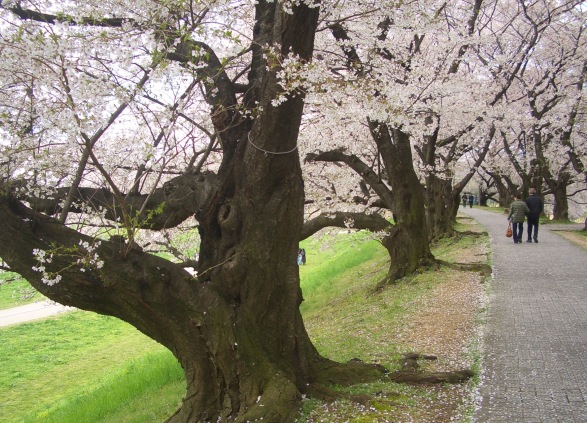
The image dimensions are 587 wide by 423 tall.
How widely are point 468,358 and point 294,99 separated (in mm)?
4010

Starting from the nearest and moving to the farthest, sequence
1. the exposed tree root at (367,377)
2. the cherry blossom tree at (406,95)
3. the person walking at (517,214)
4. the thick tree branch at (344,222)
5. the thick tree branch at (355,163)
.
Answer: the exposed tree root at (367,377), the cherry blossom tree at (406,95), the thick tree branch at (344,222), the thick tree branch at (355,163), the person walking at (517,214)

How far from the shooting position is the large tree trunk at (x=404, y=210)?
13250mm

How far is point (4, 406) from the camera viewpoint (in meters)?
14.1

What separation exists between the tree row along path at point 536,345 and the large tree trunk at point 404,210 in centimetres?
193

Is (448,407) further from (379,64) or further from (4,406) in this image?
(4,406)

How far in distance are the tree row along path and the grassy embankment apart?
0.82m

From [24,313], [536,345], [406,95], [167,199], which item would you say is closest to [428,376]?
[536,345]

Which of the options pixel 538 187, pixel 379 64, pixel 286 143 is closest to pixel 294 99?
pixel 286 143

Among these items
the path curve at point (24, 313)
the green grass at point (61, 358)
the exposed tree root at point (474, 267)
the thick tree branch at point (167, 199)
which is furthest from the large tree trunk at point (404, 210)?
the path curve at point (24, 313)

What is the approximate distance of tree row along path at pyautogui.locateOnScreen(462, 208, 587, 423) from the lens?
5.44 metres

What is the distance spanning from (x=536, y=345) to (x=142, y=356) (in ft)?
41.1

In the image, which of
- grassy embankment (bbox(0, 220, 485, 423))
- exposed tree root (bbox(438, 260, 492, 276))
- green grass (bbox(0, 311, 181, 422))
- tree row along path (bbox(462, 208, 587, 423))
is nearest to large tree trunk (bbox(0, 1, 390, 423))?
grassy embankment (bbox(0, 220, 485, 423))

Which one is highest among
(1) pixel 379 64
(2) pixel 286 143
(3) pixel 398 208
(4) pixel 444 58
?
(4) pixel 444 58

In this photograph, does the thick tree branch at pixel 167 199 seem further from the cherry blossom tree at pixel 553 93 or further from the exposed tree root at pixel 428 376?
the cherry blossom tree at pixel 553 93
